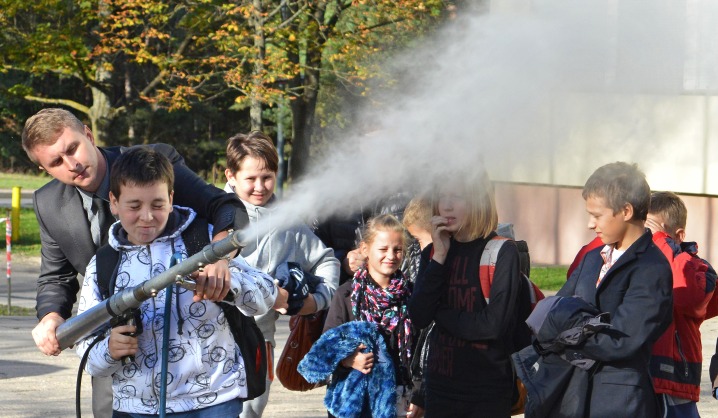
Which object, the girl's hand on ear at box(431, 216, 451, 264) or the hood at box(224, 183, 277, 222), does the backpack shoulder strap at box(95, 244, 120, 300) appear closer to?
the hood at box(224, 183, 277, 222)

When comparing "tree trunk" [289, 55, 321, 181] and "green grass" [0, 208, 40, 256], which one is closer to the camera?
"green grass" [0, 208, 40, 256]

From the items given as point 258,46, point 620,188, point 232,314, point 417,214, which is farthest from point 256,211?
point 258,46

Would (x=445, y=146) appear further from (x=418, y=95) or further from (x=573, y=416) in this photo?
(x=573, y=416)

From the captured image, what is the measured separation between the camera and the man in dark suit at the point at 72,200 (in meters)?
4.46

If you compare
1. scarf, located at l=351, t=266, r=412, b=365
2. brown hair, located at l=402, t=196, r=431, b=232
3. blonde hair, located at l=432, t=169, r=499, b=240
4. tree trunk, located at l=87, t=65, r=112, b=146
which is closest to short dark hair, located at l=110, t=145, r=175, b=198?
blonde hair, located at l=432, t=169, r=499, b=240

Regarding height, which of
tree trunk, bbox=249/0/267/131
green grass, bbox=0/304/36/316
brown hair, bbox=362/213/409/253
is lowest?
green grass, bbox=0/304/36/316

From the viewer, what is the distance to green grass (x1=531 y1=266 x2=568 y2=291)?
51.2 feet

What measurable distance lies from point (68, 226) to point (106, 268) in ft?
2.16

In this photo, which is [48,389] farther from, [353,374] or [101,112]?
[101,112]

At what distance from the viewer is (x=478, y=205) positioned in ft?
16.9

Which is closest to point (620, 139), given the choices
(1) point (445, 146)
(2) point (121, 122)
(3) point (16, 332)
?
(1) point (445, 146)

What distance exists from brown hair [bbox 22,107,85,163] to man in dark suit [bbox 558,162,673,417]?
230 cm

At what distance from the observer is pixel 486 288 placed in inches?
202

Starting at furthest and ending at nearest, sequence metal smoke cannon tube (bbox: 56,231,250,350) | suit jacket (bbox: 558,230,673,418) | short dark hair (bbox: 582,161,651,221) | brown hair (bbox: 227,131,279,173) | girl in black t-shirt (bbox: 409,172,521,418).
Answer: brown hair (bbox: 227,131,279,173), girl in black t-shirt (bbox: 409,172,521,418), short dark hair (bbox: 582,161,651,221), suit jacket (bbox: 558,230,673,418), metal smoke cannon tube (bbox: 56,231,250,350)
